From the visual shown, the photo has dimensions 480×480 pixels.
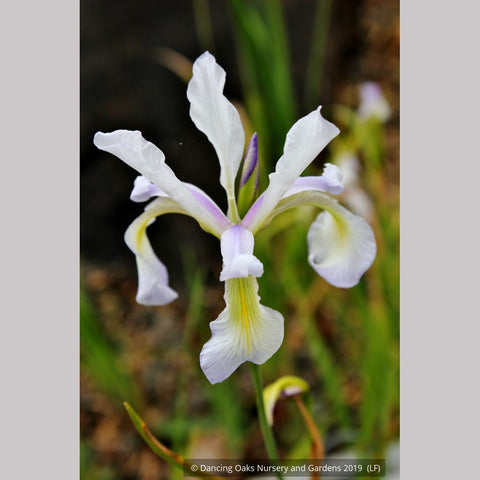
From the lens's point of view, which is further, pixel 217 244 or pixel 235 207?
pixel 217 244

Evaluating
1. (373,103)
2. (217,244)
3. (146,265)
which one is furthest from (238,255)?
(373,103)

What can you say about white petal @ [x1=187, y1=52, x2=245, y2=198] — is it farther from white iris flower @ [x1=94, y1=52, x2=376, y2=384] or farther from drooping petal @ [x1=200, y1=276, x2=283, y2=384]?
drooping petal @ [x1=200, y1=276, x2=283, y2=384]

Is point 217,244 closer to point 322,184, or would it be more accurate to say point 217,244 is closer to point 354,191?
point 354,191

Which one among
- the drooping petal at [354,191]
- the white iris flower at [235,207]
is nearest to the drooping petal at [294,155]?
the white iris flower at [235,207]

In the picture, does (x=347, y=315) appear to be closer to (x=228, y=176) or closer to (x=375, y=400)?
(x=375, y=400)

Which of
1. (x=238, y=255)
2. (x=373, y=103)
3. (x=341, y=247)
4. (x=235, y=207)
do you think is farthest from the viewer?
(x=373, y=103)

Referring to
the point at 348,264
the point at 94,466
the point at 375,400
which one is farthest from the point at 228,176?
the point at 94,466

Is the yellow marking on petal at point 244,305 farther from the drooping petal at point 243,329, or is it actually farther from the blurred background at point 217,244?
the blurred background at point 217,244
